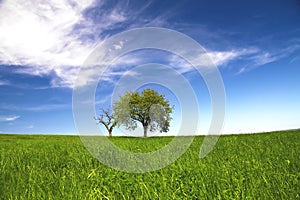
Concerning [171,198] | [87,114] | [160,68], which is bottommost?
[171,198]

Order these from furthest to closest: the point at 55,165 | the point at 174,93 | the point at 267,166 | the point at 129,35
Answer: the point at 174,93, the point at 129,35, the point at 55,165, the point at 267,166

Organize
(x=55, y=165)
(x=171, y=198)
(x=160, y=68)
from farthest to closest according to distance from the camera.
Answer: (x=160, y=68)
(x=55, y=165)
(x=171, y=198)

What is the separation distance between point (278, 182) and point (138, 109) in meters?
22.7

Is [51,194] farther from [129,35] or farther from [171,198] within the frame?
[129,35]

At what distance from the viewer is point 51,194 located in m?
5.34

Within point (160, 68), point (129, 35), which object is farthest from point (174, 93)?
point (129, 35)

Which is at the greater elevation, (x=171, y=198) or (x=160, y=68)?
(x=160, y=68)

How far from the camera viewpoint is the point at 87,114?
296 inches

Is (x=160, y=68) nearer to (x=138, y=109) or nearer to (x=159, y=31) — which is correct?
(x=159, y=31)

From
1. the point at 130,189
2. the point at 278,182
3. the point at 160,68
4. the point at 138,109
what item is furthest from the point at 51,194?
the point at 138,109

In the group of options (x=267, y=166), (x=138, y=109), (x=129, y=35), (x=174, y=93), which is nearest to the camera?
(x=267, y=166)

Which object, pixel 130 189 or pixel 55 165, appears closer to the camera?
pixel 130 189

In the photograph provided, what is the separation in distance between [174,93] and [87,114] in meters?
3.68

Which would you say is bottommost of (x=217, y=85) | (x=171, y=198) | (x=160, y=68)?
(x=171, y=198)
